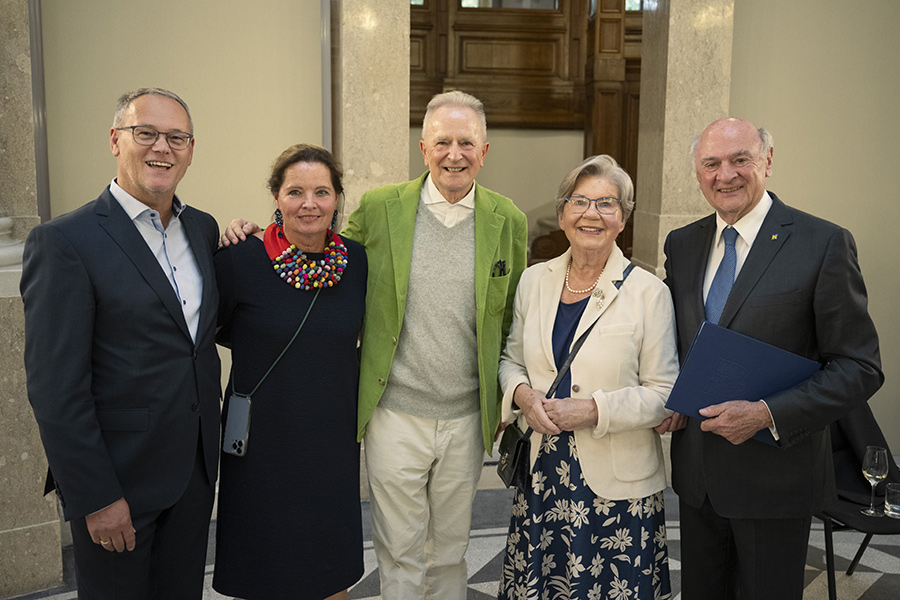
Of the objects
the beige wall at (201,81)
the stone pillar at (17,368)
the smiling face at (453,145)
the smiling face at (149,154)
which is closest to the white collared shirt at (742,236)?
the smiling face at (453,145)

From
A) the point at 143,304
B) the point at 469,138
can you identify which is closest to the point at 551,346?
the point at 469,138

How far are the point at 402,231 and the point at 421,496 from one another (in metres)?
0.89

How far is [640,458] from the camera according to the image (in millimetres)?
2416

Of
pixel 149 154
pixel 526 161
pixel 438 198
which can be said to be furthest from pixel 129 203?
pixel 526 161

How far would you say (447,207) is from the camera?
2.71m

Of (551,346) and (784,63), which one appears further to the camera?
(784,63)

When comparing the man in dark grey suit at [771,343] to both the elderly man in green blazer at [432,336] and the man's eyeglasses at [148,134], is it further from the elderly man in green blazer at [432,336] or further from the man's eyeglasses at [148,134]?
the man's eyeglasses at [148,134]

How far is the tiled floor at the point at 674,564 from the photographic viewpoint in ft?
11.4

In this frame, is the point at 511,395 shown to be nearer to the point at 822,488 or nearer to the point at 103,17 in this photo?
the point at 822,488

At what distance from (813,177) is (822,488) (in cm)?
325

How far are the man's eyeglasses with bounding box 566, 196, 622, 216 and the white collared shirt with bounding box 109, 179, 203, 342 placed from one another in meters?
1.11

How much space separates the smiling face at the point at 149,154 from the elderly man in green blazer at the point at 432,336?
0.75 m

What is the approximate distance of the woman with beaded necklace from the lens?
2408 millimetres

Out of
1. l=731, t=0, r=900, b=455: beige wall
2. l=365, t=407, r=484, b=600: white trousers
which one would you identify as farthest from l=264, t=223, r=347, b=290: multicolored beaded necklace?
l=731, t=0, r=900, b=455: beige wall
